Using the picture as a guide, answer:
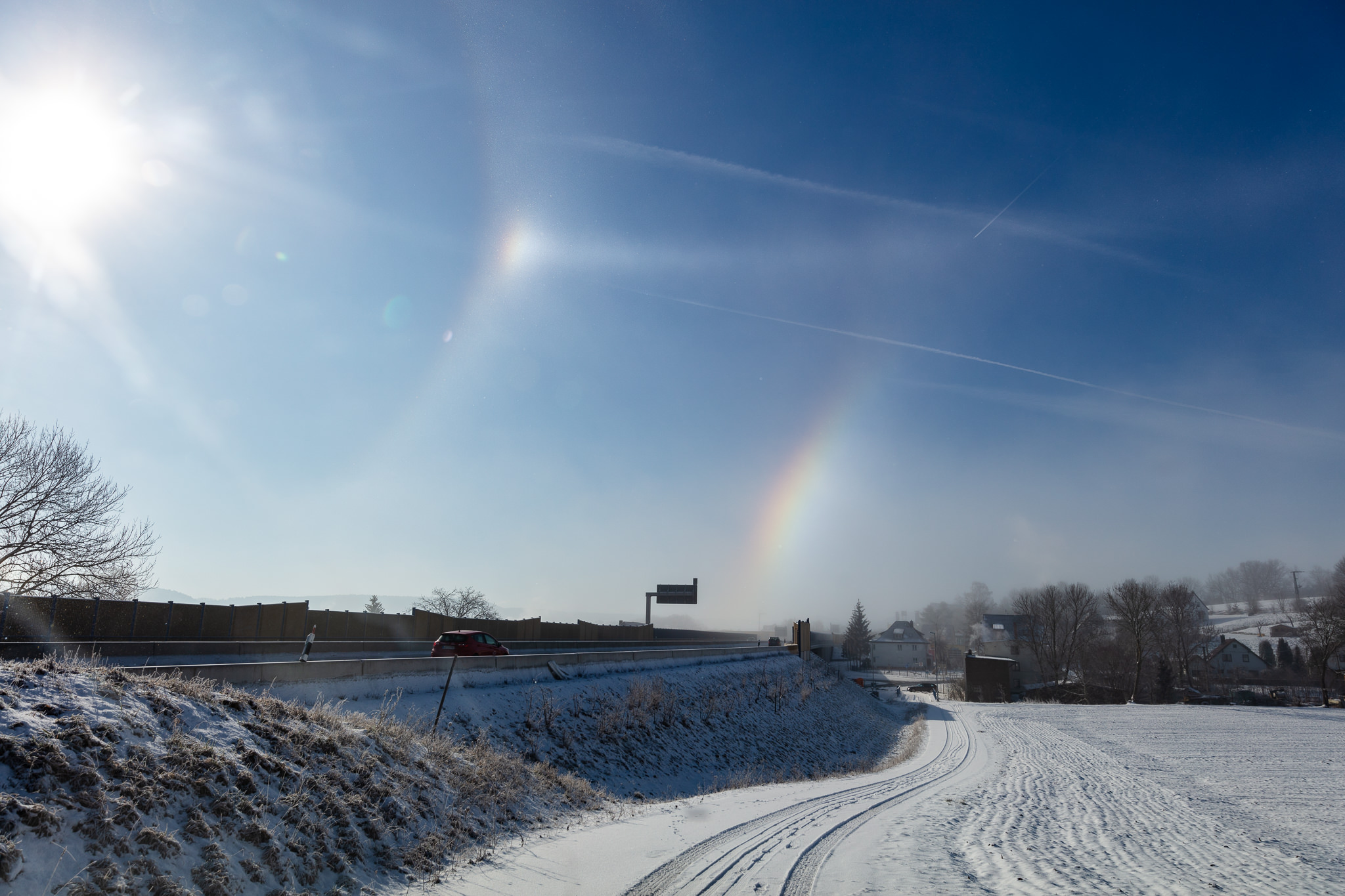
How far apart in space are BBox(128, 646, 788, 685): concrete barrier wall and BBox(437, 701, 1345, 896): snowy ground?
7.86m

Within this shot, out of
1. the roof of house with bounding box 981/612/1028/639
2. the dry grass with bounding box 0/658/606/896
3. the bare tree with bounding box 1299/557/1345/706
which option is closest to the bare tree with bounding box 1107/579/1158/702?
the bare tree with bounding box 1299/557/1345/706

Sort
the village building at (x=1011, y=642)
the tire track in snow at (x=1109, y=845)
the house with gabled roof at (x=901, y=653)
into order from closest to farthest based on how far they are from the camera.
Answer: the tire track in snow at (x=1109, y=845) → the village building at (x=1011, y=642) → the house with gabled roof at (x=901, y=653)

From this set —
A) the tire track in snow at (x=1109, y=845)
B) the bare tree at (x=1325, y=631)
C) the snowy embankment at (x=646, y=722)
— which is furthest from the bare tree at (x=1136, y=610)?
the tire track in snow at (x=1109, y=845)

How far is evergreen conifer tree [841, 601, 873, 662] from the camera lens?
12681 centimetres

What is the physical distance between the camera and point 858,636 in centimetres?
13238

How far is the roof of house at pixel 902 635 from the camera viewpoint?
14915 centimetres

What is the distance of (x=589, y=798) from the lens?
596 inches

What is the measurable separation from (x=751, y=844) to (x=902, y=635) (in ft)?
501

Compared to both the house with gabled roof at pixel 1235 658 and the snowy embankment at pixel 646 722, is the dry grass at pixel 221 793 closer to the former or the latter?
the snowy embankment at pixel 646 722

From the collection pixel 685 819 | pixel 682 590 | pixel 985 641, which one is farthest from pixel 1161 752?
pixel 985 641

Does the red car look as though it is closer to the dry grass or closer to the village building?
the dry grass

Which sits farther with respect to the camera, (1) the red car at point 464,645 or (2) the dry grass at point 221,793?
(1) the red car at point 464,645

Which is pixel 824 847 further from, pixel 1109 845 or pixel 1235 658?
pixel 1235 658

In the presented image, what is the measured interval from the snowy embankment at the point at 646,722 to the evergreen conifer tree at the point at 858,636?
90284 millimetres
